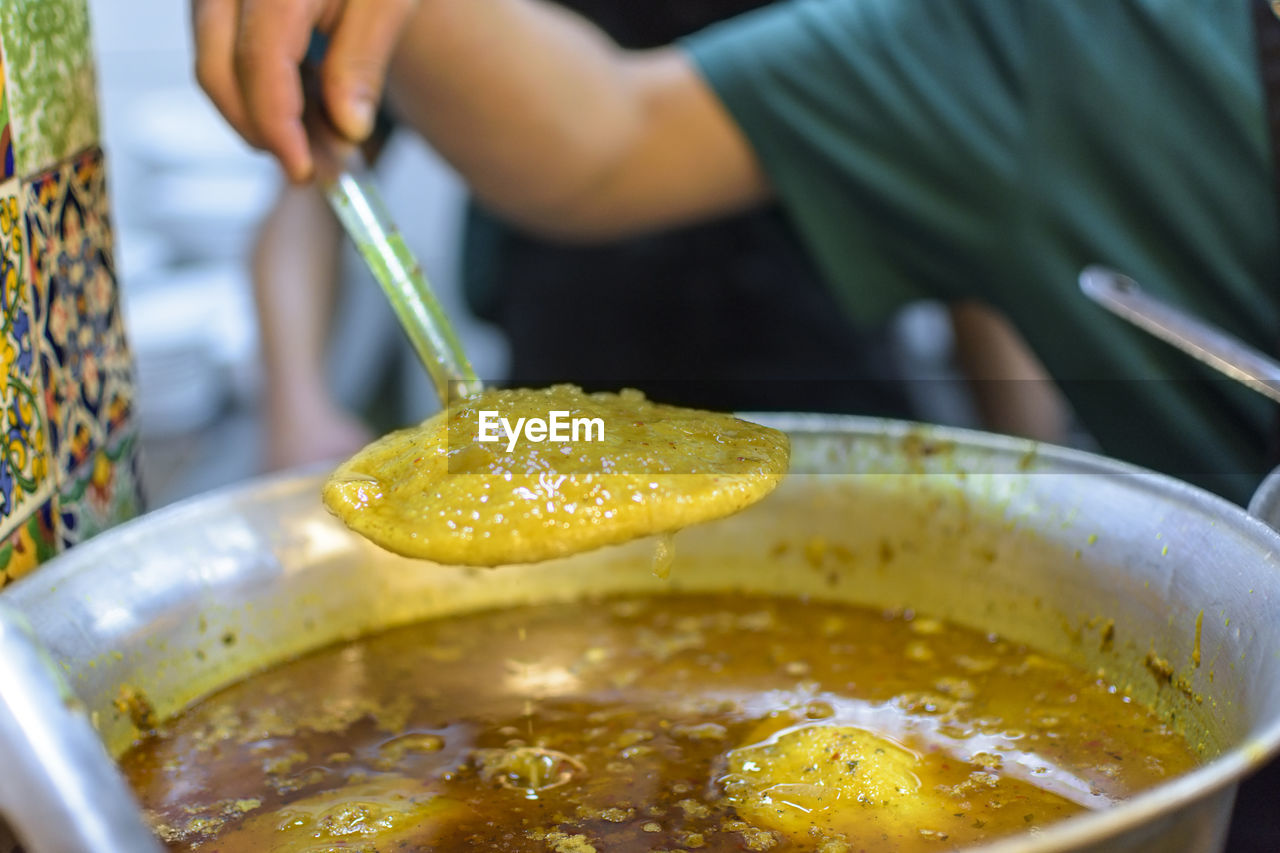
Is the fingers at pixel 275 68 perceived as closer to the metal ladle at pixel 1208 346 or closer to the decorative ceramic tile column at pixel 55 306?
the decorative ceramic tile column at pixel 55 306

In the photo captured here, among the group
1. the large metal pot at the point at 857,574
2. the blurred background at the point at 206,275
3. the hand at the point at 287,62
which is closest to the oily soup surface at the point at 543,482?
the large metal pot at the point at 857,574

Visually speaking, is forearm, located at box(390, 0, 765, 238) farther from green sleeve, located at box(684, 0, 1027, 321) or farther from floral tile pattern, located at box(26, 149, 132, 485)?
floral tile pattern, located at box(26, 149, 132, 485)

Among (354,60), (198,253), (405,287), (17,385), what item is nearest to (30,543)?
(17,385)

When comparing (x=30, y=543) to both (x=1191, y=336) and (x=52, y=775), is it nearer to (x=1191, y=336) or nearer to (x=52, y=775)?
(x=52, y=775)

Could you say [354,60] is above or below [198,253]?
above

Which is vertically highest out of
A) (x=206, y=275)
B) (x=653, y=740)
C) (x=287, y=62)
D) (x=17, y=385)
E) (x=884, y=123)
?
(x=287, y=62)

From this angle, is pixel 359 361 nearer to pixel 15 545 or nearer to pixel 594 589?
pixel 594 589

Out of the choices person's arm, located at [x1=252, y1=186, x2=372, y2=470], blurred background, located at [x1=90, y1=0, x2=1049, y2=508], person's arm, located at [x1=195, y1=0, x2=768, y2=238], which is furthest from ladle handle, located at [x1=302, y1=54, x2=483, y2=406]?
blurred background, located at [x1=90, y1=0, x2=1049, y2=508]
